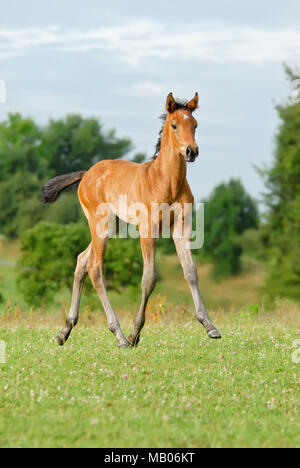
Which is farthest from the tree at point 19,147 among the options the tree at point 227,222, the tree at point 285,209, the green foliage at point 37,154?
the tree at point 285,209

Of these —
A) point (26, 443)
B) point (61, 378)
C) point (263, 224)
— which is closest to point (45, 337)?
point (61, 378)

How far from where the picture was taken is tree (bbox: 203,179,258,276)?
60.1m

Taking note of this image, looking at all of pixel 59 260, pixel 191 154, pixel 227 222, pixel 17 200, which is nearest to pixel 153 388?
pixel 191 154

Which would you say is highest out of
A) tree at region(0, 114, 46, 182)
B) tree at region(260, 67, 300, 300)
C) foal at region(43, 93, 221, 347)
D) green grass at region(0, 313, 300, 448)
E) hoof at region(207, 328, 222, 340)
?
tree at region(0, 114, 46, 182)

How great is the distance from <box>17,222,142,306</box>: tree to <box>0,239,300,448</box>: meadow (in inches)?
985

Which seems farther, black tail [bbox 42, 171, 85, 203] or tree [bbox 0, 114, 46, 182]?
tree [bbox 0, 114, 46, 182]

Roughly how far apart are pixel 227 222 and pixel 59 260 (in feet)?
95.0

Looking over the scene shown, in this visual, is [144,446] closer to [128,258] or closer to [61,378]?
[61,378]

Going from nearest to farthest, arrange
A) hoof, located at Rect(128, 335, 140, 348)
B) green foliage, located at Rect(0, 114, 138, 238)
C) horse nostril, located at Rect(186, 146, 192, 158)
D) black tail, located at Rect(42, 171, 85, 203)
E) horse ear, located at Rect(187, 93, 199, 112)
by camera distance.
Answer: horse nostril, located at Rect(186, 146, 192, 158) → horse ear, located at Rect(187, 93, 199, 112) → hoof, located at Rect(128, 335, 140, 348) → black tail, located at Rect(42, 171, 85, 203) → green foliage, located at Rect(0, 114, 138, 238)

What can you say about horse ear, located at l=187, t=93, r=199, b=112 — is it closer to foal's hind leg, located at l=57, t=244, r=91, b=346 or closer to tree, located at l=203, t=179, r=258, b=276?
foal's hind leg, located at l=57, t=244, r=91, b=346

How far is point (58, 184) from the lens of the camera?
12094mm

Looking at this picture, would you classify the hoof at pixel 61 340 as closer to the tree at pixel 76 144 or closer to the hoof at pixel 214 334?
the hoof at pixel 214 334

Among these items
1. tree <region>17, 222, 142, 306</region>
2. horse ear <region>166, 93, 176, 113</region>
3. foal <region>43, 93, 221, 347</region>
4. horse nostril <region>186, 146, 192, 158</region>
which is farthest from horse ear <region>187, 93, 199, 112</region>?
tree <region>17, 222, 142, 306</region>

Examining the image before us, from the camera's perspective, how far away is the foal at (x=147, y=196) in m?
9.53
